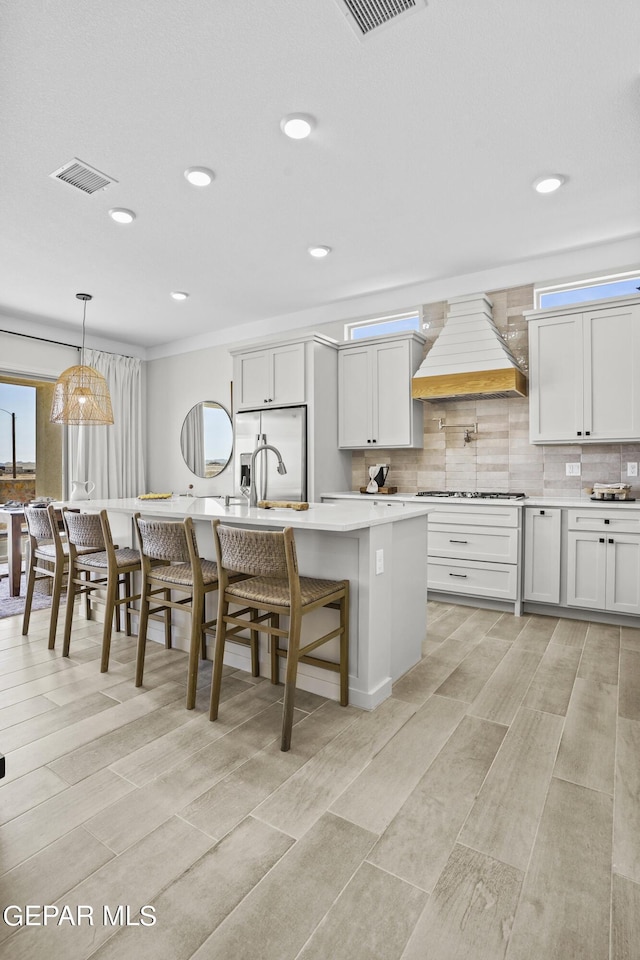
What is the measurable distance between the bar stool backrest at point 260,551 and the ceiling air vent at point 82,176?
2.32m

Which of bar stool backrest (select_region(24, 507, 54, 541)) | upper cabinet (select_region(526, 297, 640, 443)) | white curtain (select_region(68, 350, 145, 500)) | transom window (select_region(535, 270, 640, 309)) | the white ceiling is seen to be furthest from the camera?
white curtain (select_region(68, 350, 145, 500))

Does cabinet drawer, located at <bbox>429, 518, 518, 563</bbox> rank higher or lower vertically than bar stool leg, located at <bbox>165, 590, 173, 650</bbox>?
higher

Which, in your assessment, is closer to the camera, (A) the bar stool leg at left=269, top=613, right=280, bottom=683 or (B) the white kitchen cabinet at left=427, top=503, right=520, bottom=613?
(A) the bar stool leg at left=269, top=613, right=280, bottom=683

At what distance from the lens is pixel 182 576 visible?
101 inches

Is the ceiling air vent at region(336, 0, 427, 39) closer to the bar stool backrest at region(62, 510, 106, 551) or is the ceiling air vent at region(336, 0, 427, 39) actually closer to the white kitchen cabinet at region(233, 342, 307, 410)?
the bar stool backrest at region(62, 510, 106, 551)

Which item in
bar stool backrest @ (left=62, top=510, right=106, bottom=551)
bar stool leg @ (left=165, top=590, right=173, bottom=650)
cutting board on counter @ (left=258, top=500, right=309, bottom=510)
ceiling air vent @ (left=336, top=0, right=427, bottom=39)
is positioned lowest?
bar stool leg @ (left=165, top=590, right=173, bottom=650)

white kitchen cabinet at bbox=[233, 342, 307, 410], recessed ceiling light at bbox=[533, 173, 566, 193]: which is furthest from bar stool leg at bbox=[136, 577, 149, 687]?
recessed ceiling light at bbox=[533, 173, 566, 193]

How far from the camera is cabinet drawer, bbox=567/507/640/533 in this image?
3.49 metres

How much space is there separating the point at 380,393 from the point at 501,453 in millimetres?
1261

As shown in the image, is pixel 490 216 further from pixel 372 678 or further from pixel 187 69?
pixel 372 678

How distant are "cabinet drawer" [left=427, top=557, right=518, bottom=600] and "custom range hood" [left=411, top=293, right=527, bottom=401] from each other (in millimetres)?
1441

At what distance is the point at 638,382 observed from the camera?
3.64 m

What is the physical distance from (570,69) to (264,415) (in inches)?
143

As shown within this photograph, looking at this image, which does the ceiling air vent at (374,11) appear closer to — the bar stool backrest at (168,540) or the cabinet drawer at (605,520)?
the bar stool backrest at (168,540)
